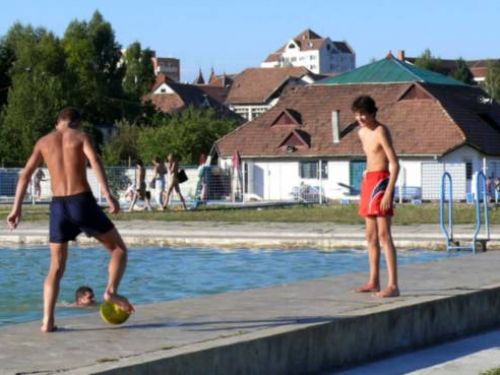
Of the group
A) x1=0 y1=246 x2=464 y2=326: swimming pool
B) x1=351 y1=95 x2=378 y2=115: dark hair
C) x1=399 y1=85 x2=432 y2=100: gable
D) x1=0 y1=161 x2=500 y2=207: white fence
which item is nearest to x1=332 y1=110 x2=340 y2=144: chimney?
x1=399 y1=85 x2=432 y2=100: gable

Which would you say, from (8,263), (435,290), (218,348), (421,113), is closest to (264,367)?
(218,348)

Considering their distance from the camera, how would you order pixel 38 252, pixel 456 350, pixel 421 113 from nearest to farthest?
1. pixel 456 350
2. pixel 38 252
3. pixel 421 113

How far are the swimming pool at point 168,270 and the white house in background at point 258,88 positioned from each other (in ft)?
419

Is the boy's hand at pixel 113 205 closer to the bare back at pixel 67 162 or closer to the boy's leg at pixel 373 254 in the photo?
the bare back at pixel 67 162

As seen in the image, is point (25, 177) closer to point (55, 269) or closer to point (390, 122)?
point (55, 269)

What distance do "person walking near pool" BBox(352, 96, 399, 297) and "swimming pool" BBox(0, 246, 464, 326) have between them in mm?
3728

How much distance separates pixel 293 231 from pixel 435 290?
13.7 metres

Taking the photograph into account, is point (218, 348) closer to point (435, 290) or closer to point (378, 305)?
point (378, 305)

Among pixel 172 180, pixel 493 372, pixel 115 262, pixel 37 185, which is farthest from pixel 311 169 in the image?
pixel 493 372

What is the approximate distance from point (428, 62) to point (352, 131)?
4849 inches

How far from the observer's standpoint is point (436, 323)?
11.2 m

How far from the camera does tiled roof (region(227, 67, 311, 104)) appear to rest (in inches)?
6181

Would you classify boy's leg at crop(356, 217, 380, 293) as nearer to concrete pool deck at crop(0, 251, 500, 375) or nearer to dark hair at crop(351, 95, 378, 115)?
concrete pool deck at crop(0, 251, 500, 375)

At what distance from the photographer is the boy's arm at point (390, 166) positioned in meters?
11.6
